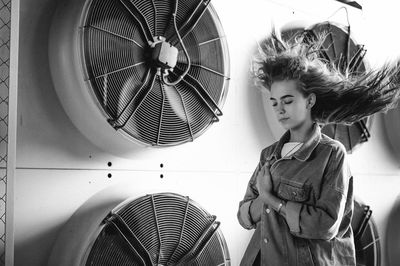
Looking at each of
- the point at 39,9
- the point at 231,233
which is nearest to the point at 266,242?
the point at 231,233

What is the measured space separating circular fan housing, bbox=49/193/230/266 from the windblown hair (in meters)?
0.66

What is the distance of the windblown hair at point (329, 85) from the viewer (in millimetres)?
1691

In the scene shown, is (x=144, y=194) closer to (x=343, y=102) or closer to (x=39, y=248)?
(x=39, y=248)

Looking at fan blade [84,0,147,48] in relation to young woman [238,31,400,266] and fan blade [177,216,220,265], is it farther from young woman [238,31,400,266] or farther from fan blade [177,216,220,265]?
fan blade [177,216,220,265]

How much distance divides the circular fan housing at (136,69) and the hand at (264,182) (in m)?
0.41

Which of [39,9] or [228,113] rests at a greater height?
[39,9]

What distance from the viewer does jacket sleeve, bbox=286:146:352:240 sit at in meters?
1.52

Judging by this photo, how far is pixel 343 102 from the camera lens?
1762 mm

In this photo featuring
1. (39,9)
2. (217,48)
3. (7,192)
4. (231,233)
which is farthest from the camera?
(231,233)

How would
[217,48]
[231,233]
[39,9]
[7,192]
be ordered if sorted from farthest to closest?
[231,233] < [217,48] < [39,9] < [7,192]

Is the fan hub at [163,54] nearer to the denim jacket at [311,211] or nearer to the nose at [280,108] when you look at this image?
the nose at [280,108]

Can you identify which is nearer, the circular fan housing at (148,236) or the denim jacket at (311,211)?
the denim jacket at (311,211)

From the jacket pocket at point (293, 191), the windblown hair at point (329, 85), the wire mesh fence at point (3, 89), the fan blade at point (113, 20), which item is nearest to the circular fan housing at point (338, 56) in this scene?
the windblown hair at point (329, 85)

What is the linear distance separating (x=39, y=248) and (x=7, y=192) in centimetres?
34
